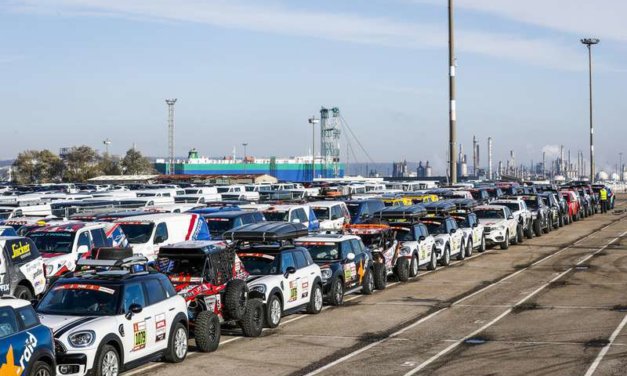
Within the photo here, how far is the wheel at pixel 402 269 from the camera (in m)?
26.1

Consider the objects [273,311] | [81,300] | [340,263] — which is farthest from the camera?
[340,263]

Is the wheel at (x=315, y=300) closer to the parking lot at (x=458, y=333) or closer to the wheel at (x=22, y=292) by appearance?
the parking lot at (x=458, y=333)

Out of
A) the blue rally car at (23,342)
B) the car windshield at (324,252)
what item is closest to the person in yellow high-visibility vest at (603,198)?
the car windshield at (324,252)

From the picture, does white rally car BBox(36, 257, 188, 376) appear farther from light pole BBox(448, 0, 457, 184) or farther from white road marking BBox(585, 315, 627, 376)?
light pole BBox(448, 0, 457, 184)

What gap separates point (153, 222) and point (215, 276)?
27.8ft

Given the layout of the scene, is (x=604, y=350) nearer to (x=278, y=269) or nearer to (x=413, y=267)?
(x=278, y=269)

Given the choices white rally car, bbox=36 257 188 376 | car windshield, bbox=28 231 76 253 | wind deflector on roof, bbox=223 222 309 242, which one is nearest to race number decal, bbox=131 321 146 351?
white rally car, bbox=36 257 188 376

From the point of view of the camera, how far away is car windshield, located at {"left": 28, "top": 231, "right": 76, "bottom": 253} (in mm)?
22125

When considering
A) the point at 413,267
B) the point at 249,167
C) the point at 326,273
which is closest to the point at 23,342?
the point at 326,273

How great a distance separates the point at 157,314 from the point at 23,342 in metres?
3.13

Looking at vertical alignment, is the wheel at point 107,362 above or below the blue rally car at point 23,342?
below

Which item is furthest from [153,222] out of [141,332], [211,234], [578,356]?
[578,356]

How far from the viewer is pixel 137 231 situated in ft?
82.2

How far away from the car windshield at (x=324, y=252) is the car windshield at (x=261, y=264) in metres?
3.07
